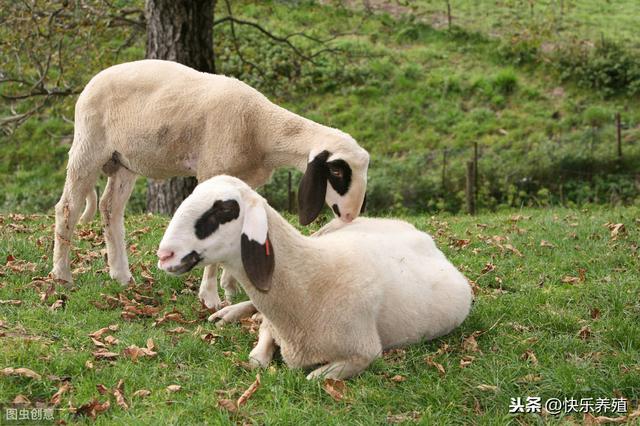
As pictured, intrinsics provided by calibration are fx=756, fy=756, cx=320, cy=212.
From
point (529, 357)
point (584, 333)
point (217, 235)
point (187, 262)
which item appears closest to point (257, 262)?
point (217, 235)

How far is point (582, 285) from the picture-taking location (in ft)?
21.1

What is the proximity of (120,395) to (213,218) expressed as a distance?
1.14 m

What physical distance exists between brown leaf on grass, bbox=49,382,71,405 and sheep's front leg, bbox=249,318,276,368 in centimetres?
115

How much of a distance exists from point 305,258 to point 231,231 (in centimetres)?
61

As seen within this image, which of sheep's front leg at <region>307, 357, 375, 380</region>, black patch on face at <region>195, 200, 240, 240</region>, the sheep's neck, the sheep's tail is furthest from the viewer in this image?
the sheep's tail

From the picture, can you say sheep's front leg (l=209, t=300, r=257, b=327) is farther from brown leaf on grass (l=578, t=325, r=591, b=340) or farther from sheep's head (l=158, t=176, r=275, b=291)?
brown leaf on grass (l=578, t=325, r=591, b=340)

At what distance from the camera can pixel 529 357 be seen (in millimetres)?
4973

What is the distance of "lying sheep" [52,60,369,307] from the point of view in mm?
6098

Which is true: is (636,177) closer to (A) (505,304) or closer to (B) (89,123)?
(A) (505,304)

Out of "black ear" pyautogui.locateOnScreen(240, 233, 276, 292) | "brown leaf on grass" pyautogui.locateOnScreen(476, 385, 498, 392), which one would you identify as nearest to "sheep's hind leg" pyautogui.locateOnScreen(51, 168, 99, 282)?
"black ear" pyautogui.locateOnScreen(240, 233, 276, 292)

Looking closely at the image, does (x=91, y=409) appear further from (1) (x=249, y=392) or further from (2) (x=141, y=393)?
(1) (x=249, y=392)

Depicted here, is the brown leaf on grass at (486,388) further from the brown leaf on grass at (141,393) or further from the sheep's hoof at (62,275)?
the sheep's hoof at (62,275)

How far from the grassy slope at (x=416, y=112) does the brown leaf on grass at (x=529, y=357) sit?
1013cm

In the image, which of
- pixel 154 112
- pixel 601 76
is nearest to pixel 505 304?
pixel 154 112
